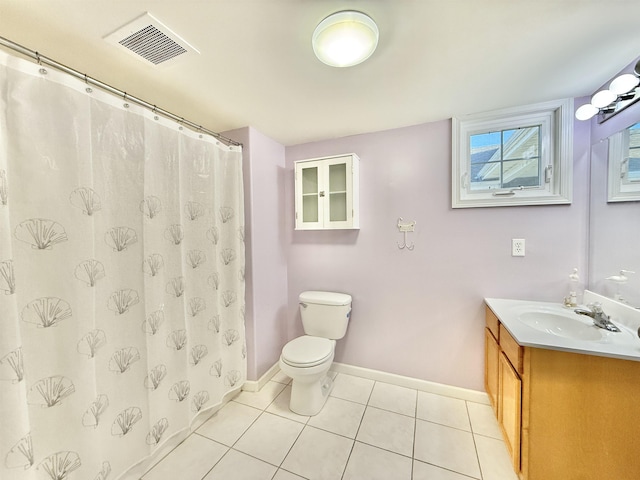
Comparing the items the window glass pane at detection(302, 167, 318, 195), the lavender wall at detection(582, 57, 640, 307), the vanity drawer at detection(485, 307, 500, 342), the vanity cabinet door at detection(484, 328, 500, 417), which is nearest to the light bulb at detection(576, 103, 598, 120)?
the lavender wall at detection(582, 57, 640, 307)

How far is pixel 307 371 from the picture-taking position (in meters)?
1.61

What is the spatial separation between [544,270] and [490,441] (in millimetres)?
1137

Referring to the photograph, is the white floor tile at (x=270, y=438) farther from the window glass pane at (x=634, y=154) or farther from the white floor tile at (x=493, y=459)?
the window glass pane at (x=634, y=154)

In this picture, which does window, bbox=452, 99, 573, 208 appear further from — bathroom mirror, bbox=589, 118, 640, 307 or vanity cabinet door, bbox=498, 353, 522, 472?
vanity cabinet door, bbox=498, 353, 522, 472

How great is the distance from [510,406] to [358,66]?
1.94 m

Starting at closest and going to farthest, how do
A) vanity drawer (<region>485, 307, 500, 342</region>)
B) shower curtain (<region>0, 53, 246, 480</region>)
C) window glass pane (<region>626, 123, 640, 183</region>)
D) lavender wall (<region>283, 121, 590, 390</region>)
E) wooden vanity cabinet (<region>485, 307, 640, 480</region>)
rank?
shower curtain (<region>0, 53, 246, 480</region>) → wooden vanity cabinet (<region>485, 307, 640, 480</region>) → window glass pane (<region>626, 123, 640, 183</region>) → vanity drawer (<region>485, 307, 500, 342</region>) → lavender wall (<region>283, 121, 590, 390</region>)

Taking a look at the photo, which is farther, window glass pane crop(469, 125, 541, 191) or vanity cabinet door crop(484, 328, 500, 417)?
window glass pane crop(469, 125, 541, 191)

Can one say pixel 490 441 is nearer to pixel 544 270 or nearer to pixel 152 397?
pixel 544 270

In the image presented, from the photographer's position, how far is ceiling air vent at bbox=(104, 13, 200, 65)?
0.94 m

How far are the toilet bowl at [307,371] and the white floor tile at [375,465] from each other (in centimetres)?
40

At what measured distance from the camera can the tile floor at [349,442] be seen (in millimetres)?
1284

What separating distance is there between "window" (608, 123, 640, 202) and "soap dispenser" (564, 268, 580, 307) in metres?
0.48

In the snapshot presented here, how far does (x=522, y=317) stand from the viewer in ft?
4.78

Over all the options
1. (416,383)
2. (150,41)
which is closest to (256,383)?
(416,383)
